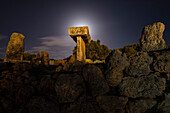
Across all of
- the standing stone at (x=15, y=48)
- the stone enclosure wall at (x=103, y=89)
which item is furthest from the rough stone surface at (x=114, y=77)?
the standing stone at (x=15, y=48)

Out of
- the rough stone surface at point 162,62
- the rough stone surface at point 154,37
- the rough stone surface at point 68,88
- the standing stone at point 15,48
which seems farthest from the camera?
the standing stone at point 15,48

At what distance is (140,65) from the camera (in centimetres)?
258

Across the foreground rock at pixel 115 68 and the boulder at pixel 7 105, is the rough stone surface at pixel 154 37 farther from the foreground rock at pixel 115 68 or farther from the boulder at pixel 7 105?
the boulder at pixel 7 105

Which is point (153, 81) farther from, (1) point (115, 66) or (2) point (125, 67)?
(1) point (115, 66)

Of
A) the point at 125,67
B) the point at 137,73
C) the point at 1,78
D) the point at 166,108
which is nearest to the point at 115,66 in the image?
the point at 125,67

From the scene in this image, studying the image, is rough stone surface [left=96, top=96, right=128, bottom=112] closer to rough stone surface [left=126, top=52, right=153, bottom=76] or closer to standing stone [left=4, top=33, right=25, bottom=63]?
rough stone surface [left=126, top=52, right=153, bottom=76]

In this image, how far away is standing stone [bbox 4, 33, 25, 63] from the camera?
980 centimetres

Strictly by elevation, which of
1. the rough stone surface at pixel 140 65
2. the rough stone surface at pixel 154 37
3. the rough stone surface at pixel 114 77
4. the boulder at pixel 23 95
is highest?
the rough stone surface at pixel 154 37

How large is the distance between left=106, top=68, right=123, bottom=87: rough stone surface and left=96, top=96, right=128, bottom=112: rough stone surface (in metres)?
0.35

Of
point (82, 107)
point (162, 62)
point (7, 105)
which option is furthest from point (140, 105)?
point (7, 105)

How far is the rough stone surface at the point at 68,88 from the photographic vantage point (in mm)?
2396

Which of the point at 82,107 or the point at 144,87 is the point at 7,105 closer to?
the point at 82,107

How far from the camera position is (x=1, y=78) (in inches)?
100

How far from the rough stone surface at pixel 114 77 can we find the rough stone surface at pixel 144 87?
0.53 ft
